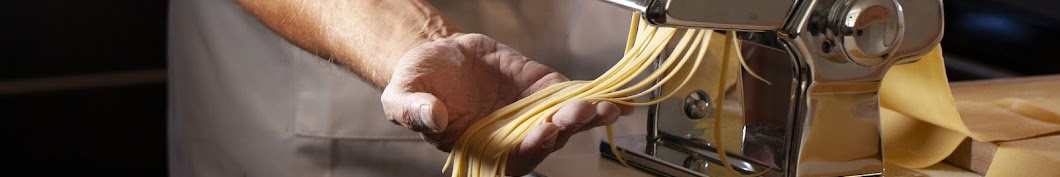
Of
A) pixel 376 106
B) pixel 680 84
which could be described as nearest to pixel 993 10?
pixel 376 106

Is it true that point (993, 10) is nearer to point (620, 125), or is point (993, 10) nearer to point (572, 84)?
point (620, 125)

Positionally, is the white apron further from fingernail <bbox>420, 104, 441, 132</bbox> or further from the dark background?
fingernail <bbox>420, 104, 441, 132</bbox>

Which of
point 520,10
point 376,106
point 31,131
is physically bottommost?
point 31,131

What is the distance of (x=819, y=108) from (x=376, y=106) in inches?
22.0

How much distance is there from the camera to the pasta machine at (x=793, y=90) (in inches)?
20.3

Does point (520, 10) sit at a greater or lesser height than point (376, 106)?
greater

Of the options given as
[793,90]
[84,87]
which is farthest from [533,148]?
[84,87]

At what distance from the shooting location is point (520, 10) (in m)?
1.04

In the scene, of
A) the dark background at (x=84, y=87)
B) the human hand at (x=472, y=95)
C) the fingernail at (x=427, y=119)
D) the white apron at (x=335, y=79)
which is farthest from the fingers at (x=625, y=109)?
the dark background at (x=84, y=87)

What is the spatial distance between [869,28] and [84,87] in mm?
956

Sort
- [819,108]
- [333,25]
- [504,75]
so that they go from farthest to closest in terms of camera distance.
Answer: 1. [333,25]
2. [504,75]
3. [819,108]

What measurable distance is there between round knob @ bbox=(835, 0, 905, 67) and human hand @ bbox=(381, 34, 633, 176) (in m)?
0.11

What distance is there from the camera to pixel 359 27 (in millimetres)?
992

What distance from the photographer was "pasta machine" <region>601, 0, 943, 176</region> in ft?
1.69
